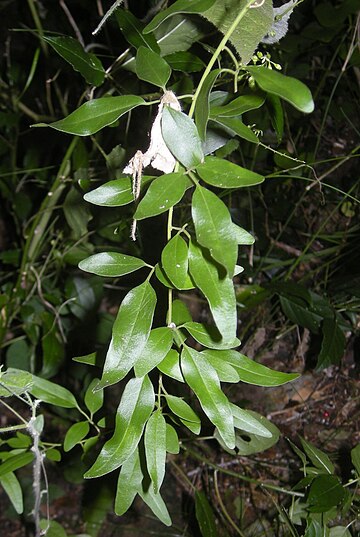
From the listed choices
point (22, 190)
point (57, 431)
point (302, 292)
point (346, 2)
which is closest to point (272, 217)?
point (302, 292)

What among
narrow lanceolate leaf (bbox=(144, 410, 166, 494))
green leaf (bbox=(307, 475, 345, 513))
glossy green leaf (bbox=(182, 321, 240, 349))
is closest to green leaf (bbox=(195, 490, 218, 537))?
green leaf (bbox=(307, 475, 345, 513))

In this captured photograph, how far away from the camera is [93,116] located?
525 millimetres

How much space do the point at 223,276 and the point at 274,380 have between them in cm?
21

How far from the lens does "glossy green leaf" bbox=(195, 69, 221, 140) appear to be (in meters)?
0.46

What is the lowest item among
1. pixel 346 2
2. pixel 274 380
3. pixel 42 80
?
pixel 42 80

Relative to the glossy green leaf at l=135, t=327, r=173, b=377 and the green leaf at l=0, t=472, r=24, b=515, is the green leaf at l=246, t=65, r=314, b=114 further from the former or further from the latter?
the green leaf at l=0, t=472, r=24, b=515

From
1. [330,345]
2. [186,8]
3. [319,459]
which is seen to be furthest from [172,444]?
[330,345]

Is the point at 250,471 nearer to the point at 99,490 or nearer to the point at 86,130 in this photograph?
the point at 99,490

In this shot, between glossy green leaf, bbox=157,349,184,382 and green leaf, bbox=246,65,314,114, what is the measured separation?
11.9 inches

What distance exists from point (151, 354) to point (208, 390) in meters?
0.07

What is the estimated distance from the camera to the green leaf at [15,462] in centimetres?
86

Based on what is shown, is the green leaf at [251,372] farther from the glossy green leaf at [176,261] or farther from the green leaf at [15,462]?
the green leaf at [15,462]

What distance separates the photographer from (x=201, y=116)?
0.46m

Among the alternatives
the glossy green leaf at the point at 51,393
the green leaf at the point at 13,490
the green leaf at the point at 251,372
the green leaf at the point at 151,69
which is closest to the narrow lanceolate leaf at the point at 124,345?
the green leaf at the point at 251,372
